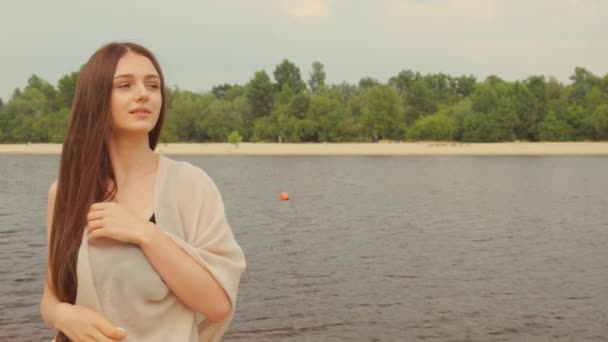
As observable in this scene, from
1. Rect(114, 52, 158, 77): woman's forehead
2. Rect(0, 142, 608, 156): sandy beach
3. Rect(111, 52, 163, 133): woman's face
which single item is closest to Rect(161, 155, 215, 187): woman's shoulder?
Rect(111, 52, 163, 133): woman's face

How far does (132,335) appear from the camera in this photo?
2.35 meters

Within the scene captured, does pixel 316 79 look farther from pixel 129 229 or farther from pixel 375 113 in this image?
pixel 129 229

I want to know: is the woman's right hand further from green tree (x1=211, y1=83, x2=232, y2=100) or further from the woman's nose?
green tree (x1=211, y1=83, x2=232, y2=100)

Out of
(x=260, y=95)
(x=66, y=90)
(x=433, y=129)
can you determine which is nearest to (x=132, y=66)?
(x=433, y=129)

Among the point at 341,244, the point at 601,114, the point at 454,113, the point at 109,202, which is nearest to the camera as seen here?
the point at 109,202

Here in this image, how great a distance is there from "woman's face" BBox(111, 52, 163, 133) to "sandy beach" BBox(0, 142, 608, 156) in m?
105

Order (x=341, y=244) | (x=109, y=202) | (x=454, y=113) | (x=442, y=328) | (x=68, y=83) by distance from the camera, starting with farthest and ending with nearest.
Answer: (x=68, y=83)
(x=454, y=113)
(x=341, y=244)
(x=442, y=328)
(x=109, y=202)

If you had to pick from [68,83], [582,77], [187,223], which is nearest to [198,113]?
[68,83]

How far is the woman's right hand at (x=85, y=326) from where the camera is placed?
225cm

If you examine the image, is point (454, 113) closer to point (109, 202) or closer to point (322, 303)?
point (322, 303)

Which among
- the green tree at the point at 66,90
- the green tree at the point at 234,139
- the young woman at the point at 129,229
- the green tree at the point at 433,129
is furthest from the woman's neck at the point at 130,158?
the green tree at the point at 66,90

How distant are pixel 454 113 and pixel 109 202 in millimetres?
115979

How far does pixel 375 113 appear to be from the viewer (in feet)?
375

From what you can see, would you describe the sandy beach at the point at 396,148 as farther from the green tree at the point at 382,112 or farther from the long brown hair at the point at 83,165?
the long brown hair at the point at 83,165
